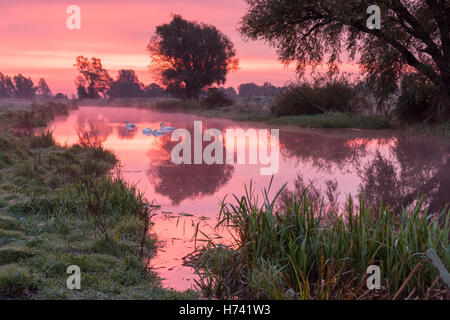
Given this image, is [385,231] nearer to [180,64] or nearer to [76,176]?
[76,176]

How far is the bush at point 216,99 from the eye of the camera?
43938 millimetres

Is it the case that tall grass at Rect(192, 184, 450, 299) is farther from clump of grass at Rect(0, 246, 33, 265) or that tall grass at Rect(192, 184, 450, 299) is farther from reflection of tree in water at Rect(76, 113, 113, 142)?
reflection of tree in water at Rect(76, 113, 113, 142)

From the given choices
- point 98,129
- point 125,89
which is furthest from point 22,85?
point 98,129

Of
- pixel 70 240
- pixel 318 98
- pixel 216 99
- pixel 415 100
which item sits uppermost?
pixel 216 99

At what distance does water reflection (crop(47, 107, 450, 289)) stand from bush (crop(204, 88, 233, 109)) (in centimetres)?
2653

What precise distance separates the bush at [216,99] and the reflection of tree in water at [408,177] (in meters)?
29.9

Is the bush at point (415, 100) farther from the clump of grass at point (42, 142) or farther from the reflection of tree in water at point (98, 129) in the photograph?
the clump of grass at point (42, 142)

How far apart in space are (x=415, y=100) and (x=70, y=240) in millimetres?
18571

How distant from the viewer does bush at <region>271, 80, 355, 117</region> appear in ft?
89.9

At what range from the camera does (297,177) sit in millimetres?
10594

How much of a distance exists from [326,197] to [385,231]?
154 inches

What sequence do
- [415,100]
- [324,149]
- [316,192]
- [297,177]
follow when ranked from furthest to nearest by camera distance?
[415,100]
[324,149]
[297,177]
[316,192]

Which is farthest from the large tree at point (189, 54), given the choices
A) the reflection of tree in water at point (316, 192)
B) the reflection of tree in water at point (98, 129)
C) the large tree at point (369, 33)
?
the reflection of tree in water at point (316, 192)

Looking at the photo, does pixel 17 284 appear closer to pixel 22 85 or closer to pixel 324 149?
pixel 324 149
